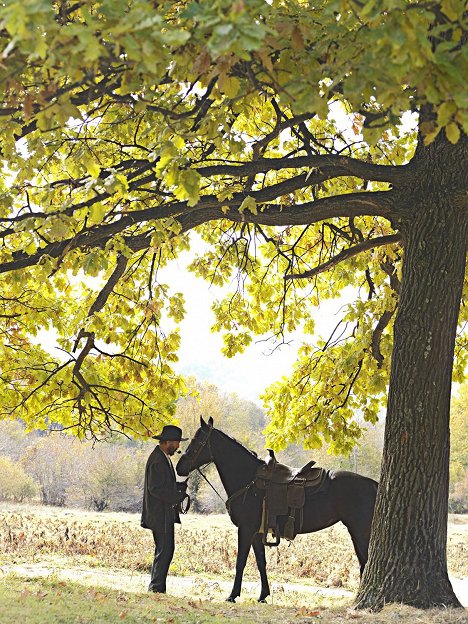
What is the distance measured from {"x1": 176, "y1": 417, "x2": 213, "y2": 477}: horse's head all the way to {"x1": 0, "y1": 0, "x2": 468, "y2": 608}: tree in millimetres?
1237

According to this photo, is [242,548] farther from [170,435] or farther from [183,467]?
[170,435]

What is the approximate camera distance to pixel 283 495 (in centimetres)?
939

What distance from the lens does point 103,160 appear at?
370 inches

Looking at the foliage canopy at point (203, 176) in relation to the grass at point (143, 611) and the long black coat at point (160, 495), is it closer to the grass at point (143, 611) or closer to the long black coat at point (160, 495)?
the long black coat at point (160, 495)

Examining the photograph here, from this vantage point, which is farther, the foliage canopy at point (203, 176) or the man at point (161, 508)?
the man at point (161, 508)

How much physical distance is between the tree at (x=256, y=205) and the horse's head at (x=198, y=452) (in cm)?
124

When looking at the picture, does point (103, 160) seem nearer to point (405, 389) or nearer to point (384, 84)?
point (405, 389)

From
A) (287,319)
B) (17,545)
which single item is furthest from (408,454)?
(17,545)

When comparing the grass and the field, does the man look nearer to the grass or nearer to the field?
the field

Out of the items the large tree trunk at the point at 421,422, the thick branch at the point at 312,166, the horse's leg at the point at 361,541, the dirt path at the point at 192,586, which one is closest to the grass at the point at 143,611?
the large tree trunk at the point at 421,422

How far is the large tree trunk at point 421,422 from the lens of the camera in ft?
23.5

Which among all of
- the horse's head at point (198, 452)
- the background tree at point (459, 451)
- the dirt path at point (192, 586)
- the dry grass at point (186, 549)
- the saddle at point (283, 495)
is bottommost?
the dirt path at point (192, 586)

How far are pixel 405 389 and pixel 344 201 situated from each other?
6.49ft

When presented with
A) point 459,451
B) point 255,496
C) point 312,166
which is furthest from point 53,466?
point 312,166
